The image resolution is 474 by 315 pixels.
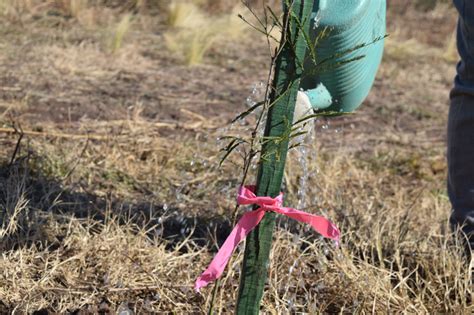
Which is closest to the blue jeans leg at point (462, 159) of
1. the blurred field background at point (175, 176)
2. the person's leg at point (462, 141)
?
the person's leg at point (462, 141)

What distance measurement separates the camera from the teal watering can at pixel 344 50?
2445mm

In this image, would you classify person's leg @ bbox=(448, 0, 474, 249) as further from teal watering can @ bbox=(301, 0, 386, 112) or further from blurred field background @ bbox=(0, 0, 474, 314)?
teal watering can @ bbox=(301, 0, 386, 112)

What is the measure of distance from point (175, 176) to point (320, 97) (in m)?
1.22

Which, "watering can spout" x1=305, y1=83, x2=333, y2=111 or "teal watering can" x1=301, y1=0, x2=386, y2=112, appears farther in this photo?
"watering can spout" x1=305, y1=83, x2=333, y2=111

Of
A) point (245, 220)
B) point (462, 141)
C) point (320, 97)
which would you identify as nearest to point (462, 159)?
point (462, 141)

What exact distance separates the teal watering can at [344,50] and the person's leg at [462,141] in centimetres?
28

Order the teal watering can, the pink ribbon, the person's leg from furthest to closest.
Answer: the person's leg < the teal watering can < the pink ribbon

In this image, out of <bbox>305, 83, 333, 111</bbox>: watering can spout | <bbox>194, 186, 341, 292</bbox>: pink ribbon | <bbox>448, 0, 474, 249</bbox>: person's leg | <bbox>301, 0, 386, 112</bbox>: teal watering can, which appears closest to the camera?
<bbox>194, 186, 341, 292</bbox>: pink ribbon

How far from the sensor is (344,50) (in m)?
2.55

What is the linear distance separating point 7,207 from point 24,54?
7.97ft

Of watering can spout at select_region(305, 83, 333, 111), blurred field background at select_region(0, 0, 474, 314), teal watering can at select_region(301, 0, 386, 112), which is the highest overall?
teal watering can at select_region(301, 0, 386, 112)

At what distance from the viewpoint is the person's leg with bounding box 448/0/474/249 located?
9.57 ft

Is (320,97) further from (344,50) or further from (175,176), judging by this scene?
(175,176)

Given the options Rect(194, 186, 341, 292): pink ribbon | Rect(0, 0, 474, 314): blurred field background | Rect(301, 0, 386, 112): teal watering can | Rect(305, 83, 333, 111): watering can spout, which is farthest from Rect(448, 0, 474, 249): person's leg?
Rect(194, 186, 341, 292): pink ribbon
